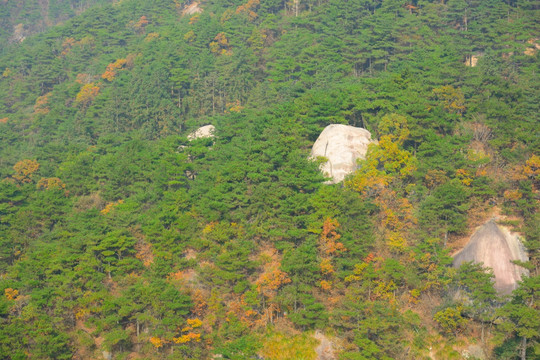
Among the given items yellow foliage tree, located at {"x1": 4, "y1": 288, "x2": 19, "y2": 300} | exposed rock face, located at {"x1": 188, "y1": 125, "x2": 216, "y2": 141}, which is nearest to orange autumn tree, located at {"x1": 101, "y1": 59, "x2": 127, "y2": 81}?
exposed rock face, located at {"x1": 188, "y1": 125, "x2": 216, "y2": 141}

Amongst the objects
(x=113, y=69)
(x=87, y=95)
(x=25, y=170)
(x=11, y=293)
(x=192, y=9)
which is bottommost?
(x=11, y=293)

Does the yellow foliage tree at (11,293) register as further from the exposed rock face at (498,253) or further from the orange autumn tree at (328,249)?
the exposed rock face at (498,253)

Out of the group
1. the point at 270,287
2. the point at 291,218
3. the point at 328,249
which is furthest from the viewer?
the point at 291,218

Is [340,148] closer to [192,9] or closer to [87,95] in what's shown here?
[87,95]

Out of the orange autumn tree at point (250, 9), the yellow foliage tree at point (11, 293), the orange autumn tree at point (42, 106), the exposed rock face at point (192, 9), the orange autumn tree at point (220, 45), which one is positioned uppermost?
the orange autumn tree at point (250, 9)

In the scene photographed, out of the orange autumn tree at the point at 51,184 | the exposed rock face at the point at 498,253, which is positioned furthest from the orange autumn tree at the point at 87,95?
the exposed rock face at the point at 498,253

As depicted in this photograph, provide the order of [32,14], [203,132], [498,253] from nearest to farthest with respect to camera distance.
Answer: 1. [498,253]
2. [203,132]
3. [32,14]

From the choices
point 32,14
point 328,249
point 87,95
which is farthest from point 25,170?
point 32,14

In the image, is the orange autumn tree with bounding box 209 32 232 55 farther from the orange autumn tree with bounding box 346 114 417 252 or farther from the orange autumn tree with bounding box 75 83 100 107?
the orange autumn tree with bounding box 346 114 417 252
